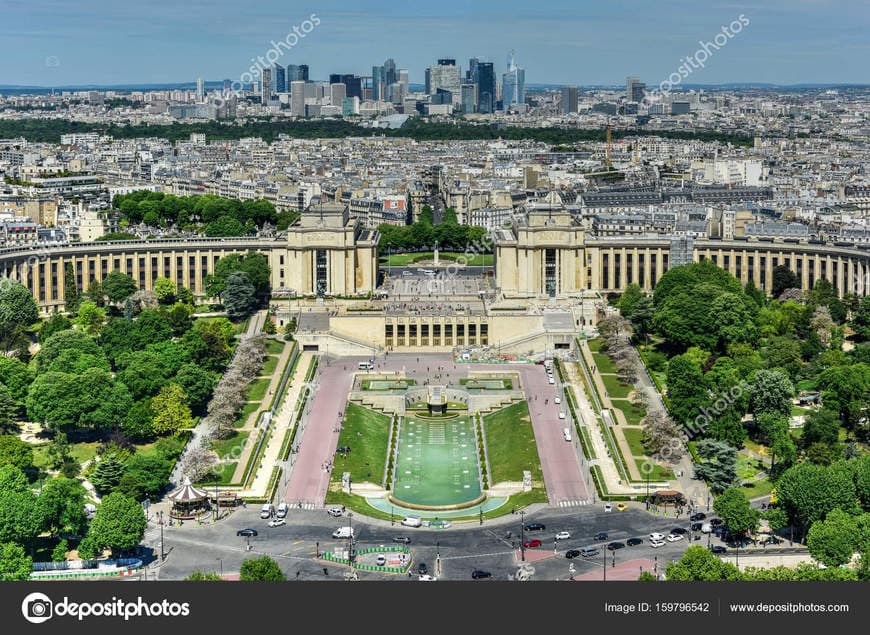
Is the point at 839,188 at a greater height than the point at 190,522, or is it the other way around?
the point at 839,188

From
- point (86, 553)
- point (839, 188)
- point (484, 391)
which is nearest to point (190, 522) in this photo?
point (86, 553)

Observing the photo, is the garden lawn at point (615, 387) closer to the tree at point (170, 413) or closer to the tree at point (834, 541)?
the tree at point (170, 413)

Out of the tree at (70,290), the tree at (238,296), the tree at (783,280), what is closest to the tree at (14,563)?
the tree at (238,296)

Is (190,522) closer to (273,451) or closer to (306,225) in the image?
(273,451)

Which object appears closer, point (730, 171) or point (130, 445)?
point (130, 445)

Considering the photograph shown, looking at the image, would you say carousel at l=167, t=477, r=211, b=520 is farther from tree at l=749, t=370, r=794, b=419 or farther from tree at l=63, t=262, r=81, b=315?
tree at l=63, t=262, r=81, b=315

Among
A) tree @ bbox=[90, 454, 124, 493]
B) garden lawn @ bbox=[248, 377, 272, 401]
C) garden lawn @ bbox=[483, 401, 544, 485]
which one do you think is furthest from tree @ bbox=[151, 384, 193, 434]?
garden lawn @ bbox=[483, 401, 544, 485]

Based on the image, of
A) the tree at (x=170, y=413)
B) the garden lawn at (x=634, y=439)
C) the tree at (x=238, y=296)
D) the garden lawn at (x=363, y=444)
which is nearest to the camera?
the garden lawn at (x=363, y=444)
